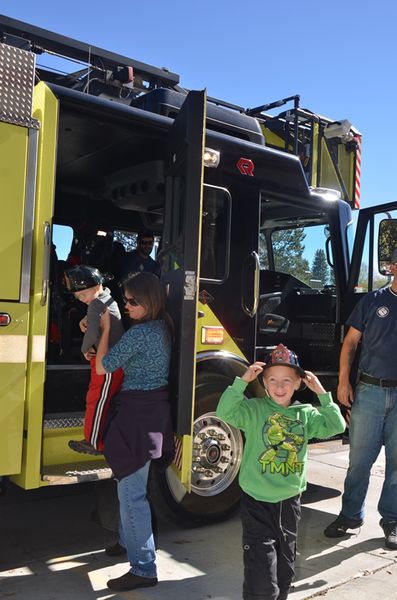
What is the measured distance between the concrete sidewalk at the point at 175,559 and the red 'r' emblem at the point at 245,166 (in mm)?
2592

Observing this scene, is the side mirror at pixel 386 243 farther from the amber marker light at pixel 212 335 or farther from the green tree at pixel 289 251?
the amber marker light at pixel 212 335

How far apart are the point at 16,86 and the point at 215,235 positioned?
1693 mm

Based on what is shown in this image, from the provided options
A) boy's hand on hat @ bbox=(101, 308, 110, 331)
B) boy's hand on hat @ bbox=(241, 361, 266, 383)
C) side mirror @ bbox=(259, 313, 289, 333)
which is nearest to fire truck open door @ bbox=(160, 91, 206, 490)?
boy's hand on hat @ bbox=(101, 308, 110, 331)

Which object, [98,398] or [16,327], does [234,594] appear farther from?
[16,327]

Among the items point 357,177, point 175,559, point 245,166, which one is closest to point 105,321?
point 175,559

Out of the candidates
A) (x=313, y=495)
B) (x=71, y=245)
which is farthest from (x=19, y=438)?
(x=71, y=245)

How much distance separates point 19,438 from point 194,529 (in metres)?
1.62

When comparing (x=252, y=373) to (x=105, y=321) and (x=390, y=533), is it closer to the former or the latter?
(x=105, y=321)

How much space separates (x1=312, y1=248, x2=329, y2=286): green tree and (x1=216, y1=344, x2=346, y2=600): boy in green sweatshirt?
2.87 m

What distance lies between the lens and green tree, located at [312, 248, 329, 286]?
562 centimetres

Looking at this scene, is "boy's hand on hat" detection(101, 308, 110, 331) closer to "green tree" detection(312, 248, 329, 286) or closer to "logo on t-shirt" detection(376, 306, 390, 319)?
"logo on t-shirt" detection(376, 306, 390, 319)

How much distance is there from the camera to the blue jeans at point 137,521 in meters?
3.34

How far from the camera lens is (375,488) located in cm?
576

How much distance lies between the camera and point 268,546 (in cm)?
Result: 272
